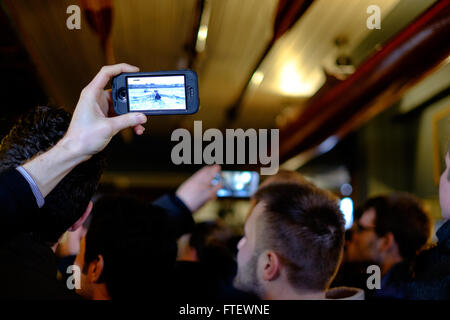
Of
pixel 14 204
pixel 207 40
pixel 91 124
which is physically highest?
pixel 207 40

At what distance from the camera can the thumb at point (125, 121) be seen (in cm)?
63

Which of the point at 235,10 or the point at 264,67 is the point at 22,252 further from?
the point at 264,67

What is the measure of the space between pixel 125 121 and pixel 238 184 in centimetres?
104

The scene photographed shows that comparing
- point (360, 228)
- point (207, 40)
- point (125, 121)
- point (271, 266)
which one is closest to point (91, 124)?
point (125, 121)

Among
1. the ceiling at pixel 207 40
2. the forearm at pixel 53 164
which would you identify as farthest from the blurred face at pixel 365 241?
the forearm at pixel 53 164

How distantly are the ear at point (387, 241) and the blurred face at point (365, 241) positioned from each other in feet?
0.09

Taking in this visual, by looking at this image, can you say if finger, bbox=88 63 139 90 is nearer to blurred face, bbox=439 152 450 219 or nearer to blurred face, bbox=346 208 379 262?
blurred face, bbox=439 152 450 219

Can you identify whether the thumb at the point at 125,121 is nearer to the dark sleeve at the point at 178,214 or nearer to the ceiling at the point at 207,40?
the dark sleeve at the point at 178,214

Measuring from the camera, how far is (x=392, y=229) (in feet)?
6.43

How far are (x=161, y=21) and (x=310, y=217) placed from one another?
2.37m

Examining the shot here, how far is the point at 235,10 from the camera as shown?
2.86m

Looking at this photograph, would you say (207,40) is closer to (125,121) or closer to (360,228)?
(360,228)

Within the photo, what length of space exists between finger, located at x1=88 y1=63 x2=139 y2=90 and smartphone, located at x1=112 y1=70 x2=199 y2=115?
0.04 ft
